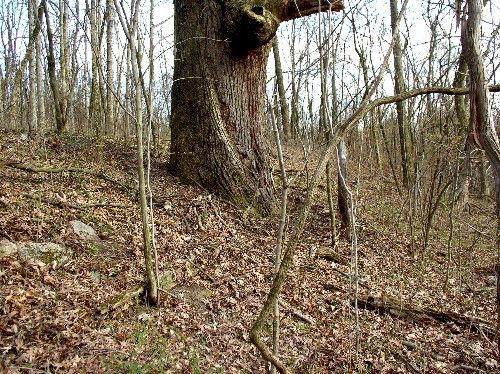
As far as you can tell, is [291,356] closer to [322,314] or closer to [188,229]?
[322,314]

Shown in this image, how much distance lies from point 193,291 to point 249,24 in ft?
13.1

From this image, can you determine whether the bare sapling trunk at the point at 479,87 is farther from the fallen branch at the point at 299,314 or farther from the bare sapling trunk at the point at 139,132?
the fallen branch at the point at 299,314

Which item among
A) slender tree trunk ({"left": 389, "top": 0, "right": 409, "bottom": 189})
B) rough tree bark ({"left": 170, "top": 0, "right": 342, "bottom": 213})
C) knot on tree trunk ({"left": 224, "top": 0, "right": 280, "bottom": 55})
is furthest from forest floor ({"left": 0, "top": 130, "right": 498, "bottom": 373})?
slender tree trunk ({"left": 389, "top": 0, "right": 409, "bottom": 189})

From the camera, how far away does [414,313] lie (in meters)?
5.29

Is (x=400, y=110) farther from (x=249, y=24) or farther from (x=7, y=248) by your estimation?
(x=7, y=248)

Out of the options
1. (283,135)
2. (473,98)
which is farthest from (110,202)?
(283,135)

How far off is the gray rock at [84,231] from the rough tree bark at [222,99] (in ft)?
7.56

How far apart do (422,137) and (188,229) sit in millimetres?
4736

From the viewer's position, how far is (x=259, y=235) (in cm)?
641

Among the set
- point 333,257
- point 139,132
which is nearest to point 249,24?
point 139,132

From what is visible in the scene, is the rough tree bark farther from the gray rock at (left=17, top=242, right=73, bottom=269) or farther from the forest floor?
the gray rock at (left=17, top=242, right=73, bottom=269)

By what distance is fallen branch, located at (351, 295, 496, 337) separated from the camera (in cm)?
520

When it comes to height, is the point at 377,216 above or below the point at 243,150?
below

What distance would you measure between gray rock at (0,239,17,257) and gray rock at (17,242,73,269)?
4cm
